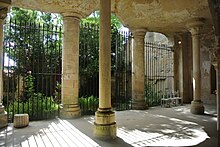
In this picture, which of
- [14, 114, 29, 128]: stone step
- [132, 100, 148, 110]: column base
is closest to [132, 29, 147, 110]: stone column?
[132, 100, 148, 110]: column base

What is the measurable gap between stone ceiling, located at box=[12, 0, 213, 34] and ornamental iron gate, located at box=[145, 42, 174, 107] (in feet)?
11.6

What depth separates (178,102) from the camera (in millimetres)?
13102

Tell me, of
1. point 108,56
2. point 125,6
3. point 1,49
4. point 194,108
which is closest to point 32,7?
point 1,49

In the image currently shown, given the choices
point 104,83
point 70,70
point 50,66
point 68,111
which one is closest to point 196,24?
point 70,70

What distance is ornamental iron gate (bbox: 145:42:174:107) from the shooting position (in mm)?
13750

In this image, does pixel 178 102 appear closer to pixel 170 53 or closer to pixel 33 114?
pixel 170 53

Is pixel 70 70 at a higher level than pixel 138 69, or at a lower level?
lower

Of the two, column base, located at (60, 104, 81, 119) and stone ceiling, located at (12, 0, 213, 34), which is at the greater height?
stone ceiling, located at (12, 0, 213, 34)

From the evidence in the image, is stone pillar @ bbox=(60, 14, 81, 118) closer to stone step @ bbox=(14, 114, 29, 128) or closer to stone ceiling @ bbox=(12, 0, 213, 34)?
stone ceiling @ bbox=(12, 0, 213, 34)

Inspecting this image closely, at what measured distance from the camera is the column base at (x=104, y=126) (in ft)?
16.8

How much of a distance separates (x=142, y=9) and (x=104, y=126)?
6.00 m

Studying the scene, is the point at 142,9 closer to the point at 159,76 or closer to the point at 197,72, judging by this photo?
the point at 197,72

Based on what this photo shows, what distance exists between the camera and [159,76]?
14.0m

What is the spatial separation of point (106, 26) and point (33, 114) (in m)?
4.95
